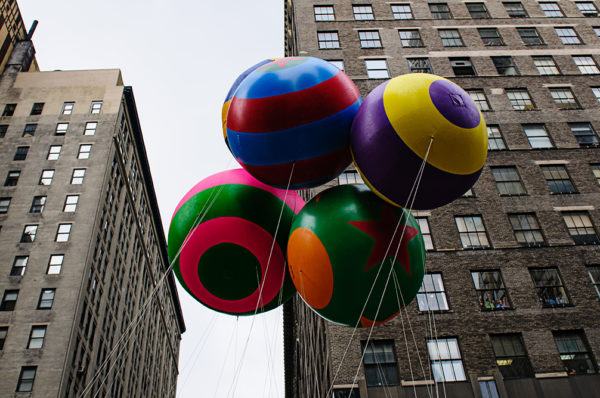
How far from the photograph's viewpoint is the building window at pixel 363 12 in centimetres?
3005

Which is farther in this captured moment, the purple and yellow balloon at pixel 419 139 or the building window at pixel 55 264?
the building window at pixel 55 264

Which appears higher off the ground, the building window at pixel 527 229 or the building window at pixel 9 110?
the building window at pixel 9 110

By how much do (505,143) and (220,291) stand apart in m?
21.6

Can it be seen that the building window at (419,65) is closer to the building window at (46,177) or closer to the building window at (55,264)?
the building window at (55,264)

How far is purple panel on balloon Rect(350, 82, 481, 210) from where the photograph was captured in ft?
15.1

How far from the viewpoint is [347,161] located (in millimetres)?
5449

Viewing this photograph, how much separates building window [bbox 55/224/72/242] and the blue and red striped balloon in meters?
38.7

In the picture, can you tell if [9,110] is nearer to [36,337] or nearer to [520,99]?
[36,337]

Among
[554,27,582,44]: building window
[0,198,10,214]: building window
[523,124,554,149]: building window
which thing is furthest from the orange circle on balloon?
[0,198,10,214]: building window

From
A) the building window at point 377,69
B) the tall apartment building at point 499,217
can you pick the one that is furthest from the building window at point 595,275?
the building window at point 377,69

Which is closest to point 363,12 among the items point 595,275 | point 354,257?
point 595,275

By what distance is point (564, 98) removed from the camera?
996 inches

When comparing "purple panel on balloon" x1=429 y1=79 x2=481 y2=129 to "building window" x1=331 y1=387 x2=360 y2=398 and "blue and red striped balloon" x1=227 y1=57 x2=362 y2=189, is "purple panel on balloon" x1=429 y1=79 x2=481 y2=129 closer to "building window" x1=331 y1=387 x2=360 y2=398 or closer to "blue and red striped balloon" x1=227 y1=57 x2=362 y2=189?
"blue and red striped balloon" x1=227 y1=57 x2=362 y2=189

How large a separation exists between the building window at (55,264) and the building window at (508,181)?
3428 cm
